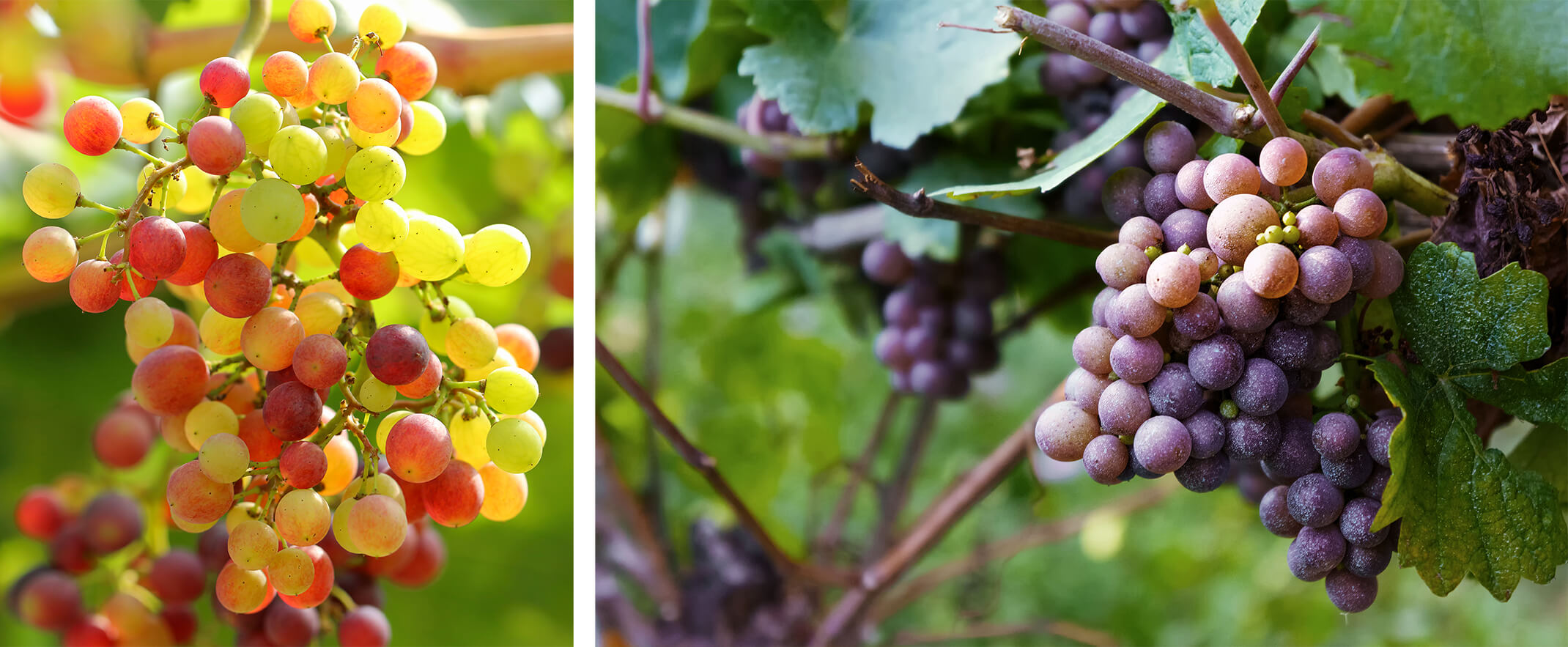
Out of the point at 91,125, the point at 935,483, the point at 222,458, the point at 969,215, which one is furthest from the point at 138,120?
the point at 935,483

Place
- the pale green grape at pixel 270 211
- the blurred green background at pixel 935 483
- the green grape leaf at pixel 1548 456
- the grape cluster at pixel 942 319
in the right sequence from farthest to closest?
the blurred green background at pixel 935 483
the grape cluster at pixel 942 319
the green grape leaf at pixel 1548 456
the pale green grape at pixel 270 211

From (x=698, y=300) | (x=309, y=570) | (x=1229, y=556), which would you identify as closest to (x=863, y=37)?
(x=309, y=570)

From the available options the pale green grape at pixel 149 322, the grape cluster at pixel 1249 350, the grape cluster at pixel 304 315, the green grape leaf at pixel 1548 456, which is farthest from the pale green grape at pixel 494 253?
the green grape leaf at pixel 1548 456

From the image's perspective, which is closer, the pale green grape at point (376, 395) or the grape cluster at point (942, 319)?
the pale green grape at point (376, 395)

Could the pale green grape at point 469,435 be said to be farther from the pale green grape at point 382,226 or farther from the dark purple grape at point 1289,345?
the dark purple grape at point 1289,345

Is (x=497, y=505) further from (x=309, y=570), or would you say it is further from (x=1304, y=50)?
(x=1304, y=50)

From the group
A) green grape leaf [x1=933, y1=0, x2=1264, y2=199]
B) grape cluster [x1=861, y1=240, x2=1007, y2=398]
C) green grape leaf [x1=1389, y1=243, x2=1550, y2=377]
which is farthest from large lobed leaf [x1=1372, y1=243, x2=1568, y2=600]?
grape cluster [x1=861, y1=240, x2=1007, y2=398]
